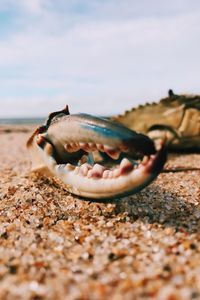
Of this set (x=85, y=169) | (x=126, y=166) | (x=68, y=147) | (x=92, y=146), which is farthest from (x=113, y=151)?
(x=68, y=147)

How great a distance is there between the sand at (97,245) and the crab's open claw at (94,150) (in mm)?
226

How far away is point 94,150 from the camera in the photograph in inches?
80.7

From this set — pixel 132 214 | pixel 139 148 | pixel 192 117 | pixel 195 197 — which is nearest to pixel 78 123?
pixel 139 148

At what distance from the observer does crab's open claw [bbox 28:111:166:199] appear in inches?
69.5

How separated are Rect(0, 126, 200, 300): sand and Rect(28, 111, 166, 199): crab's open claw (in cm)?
23

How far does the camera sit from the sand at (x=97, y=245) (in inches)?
59.3

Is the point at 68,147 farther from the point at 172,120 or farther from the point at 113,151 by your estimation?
the point at 172,120

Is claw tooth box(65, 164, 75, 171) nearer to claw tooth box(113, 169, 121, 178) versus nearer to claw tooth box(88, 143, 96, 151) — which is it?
claw tooth box(88, 143, 96, 151)

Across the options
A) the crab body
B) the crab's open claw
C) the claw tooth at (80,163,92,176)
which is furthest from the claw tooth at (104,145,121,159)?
the crab body

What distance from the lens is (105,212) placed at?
235cm

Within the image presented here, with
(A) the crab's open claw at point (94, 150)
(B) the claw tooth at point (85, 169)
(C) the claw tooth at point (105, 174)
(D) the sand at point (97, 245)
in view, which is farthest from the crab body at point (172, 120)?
(C) the claw tooth at point (105, 174)

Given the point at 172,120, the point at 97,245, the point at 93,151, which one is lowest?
the point at 97,245

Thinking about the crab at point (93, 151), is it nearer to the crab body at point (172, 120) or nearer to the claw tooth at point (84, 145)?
the claw tooth at point (84, 145)

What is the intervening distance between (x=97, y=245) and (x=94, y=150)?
0.45 meters
